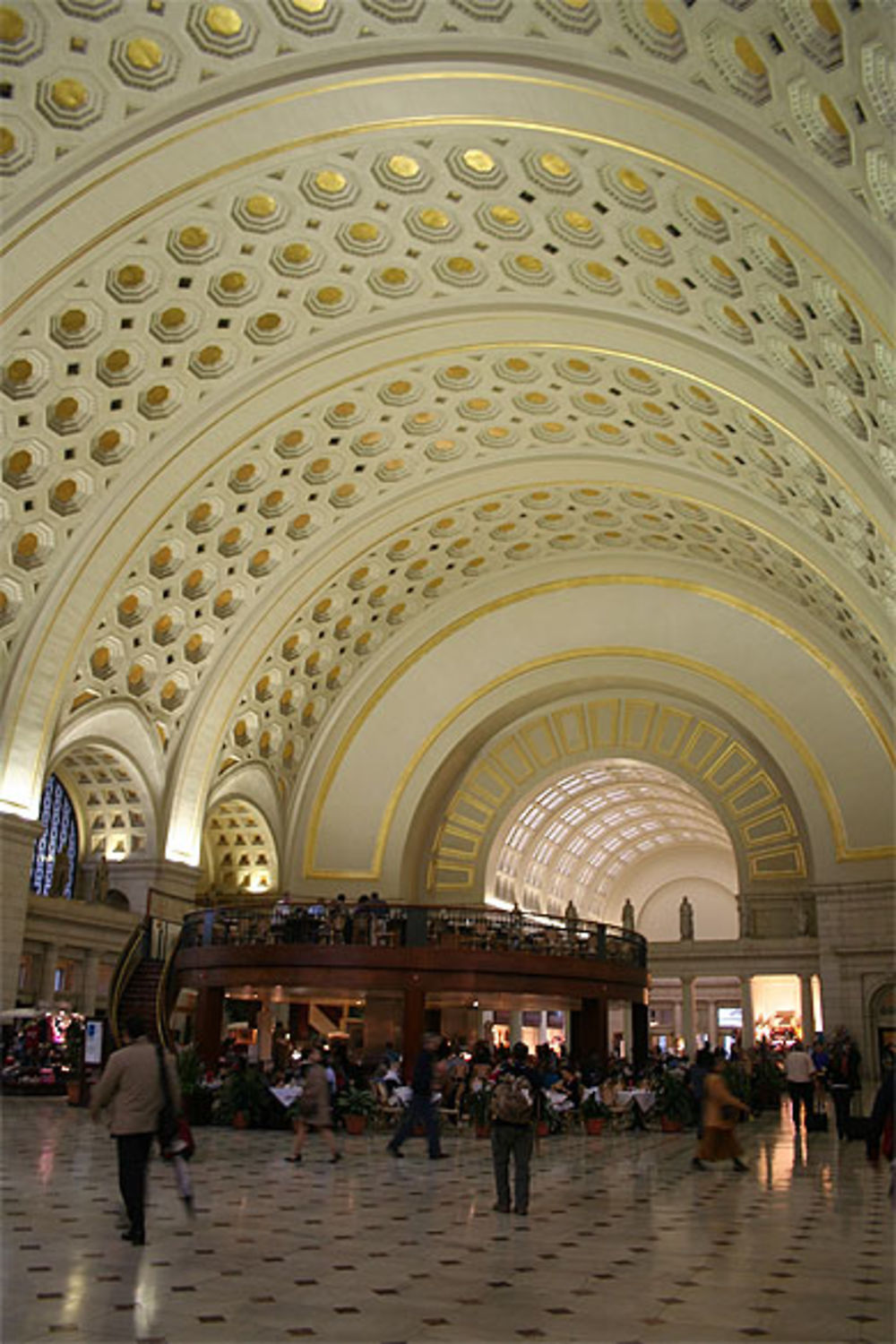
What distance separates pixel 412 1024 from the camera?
19.4 metres

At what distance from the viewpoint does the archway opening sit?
116 ft

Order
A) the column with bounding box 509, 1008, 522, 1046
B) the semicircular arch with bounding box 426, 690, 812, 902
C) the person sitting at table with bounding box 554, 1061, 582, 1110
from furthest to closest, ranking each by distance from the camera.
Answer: the column with bounding box 509, 1008, 522, 1046, the semicircular arch with bounding box 426, 690, 812, 902, the person sitting at table with bounding box 554, 1061, 582, 1110

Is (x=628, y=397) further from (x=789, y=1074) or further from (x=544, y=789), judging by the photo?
(x=544, y=789)

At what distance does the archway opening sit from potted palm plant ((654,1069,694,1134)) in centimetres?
1358

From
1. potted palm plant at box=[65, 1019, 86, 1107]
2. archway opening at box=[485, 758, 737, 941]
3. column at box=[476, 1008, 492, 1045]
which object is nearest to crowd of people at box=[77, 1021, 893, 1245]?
potted palm plant at box=[65, 1019, 86, 1107]

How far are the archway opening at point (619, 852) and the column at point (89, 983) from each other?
11240 millimetres

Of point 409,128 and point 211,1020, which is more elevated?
point 409,128

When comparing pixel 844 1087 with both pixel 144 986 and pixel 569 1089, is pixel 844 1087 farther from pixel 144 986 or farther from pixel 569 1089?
pixel 144 986

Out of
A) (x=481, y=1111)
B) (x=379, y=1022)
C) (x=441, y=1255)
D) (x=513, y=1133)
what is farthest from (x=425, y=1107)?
(x=379, y=1022)

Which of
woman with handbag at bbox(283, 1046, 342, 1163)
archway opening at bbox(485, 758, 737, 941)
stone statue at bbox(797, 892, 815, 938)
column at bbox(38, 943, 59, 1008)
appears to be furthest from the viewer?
archway opening at bbox(485, 758, 737, 941)

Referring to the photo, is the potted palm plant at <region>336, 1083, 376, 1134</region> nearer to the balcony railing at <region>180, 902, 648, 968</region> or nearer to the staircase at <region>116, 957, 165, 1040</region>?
the balcony railing at <region>180, 902, 648, 968</region>

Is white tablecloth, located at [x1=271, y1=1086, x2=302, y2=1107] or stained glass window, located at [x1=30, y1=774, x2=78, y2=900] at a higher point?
stained glass window, located at [x1=30, y1=774, x2=78, y2=900]

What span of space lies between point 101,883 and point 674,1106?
13.8 metres

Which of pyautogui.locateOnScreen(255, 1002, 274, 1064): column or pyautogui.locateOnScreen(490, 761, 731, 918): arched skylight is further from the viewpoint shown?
pyautogui.locateOnScreen(490, 761, 731, 918): arched skylight
